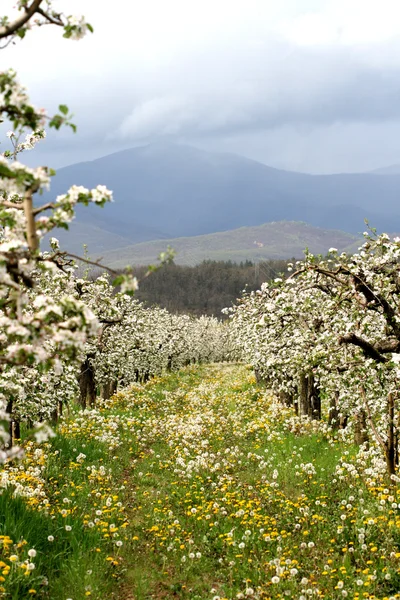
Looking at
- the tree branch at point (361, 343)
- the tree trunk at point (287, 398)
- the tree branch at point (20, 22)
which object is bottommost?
the tree trunk at point (287, 398)

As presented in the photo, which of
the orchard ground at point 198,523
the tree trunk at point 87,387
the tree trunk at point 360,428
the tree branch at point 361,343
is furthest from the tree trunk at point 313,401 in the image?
the tree branch at point 361,343

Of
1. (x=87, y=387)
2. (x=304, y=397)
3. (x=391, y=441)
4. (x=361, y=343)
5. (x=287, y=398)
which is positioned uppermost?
(x=361, y=343)

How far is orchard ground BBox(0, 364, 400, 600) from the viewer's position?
8.12 meters

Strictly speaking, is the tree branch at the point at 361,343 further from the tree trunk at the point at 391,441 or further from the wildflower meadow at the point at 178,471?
the tree trunk at the point at 391,441

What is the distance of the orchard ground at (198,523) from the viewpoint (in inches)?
320

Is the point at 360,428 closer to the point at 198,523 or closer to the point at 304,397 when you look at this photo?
the point at 304,397

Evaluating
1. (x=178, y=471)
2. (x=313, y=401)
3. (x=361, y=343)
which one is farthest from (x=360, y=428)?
(x=361, y=343)

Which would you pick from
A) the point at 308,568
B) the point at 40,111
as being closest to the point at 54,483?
the point at 308,568

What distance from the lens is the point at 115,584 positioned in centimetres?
859

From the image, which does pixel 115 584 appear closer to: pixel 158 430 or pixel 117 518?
pixel 117 518

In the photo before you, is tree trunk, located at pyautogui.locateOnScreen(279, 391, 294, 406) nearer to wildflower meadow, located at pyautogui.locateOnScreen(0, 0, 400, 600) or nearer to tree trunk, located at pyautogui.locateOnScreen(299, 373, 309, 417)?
tree trunk, located at pyautogui.locateOnScreen(299, 373, 309, 417)

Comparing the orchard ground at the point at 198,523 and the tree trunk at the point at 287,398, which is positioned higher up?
the orchard ground at the point at 198,523

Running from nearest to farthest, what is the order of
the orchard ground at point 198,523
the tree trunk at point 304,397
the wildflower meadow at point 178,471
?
1. the wildflower meadow at point 178,471
2. the orchard ground at point 198,523
3. the tree trunk at point 304,397

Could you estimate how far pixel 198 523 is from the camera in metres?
11.0
